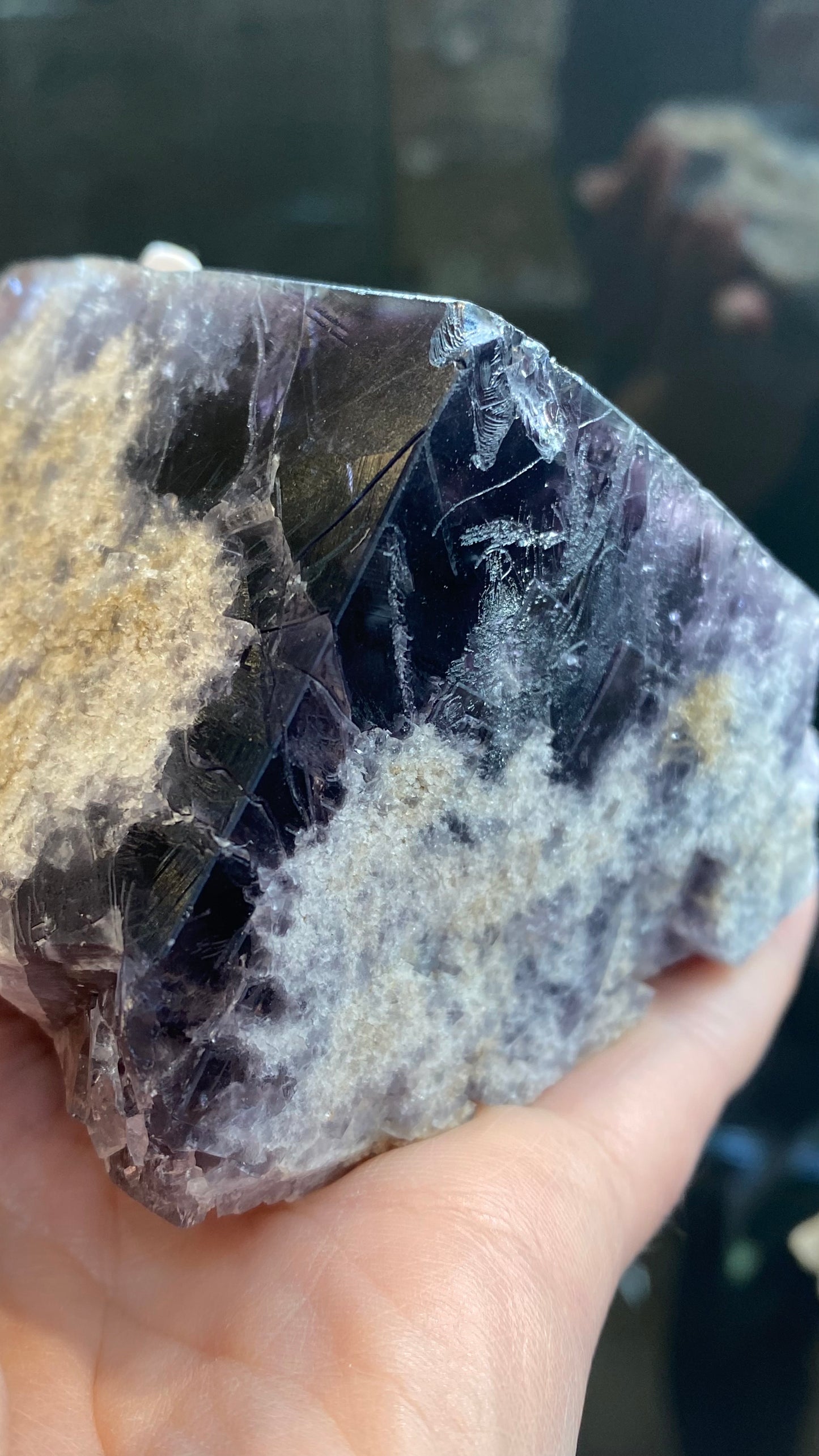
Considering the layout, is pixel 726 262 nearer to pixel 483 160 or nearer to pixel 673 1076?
pixel 483 160

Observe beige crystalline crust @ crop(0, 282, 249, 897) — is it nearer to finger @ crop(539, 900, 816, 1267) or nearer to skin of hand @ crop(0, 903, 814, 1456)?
skin of hand @ crop(0, 903, 814, 1456)

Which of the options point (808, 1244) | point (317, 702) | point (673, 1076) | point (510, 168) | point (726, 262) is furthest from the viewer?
point (510, 168)

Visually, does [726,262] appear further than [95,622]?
Yes

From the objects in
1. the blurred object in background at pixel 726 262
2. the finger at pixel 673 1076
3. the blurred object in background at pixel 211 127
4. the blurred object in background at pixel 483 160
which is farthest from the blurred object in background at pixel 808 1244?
the blurred object in background at pixel 211 127

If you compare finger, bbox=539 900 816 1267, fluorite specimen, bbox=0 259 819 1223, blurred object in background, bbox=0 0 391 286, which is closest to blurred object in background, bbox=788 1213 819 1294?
finger, bbox=539 900 816 1267

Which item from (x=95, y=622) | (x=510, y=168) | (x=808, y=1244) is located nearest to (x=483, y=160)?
(x=510, y=168)

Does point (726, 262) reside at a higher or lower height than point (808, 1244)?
higher

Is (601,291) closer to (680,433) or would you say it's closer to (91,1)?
(680,433)
